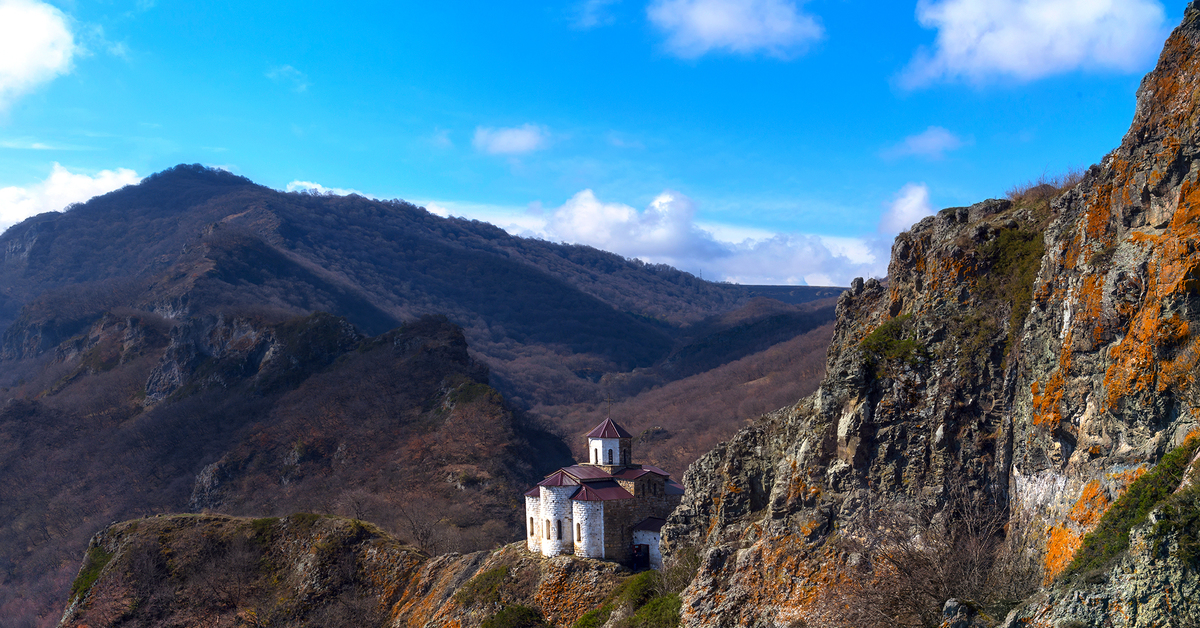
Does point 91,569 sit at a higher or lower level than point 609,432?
lower

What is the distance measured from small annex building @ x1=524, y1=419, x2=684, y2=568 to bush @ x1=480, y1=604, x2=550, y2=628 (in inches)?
144

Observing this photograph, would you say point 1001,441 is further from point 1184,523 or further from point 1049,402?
point 1184,523

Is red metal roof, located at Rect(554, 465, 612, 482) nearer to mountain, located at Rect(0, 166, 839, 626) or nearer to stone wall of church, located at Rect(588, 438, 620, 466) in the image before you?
stone wall of church, located at Rect(588, 438, 620, 466)

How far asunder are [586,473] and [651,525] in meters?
4.14

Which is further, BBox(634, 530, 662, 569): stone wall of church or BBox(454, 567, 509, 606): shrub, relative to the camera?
BBox(454, 567, 509, 606): shrub

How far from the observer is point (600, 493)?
132ft

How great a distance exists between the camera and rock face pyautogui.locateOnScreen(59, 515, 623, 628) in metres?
39.9

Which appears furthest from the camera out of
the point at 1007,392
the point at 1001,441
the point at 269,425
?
the point at 269,425

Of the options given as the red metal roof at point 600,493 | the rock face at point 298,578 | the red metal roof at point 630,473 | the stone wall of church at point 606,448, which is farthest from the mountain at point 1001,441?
the stone wall of church at point 606,448

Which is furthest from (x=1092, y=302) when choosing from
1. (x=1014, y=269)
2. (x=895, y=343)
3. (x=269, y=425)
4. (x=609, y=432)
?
(x=269, y=425)

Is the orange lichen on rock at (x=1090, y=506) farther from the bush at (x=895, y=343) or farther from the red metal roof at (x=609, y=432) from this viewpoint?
the red metal roof at (x=609, y=432)

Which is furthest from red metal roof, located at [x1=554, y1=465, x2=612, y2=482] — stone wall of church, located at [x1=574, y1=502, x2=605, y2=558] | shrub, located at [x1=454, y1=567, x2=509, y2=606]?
shrub, located at [x1=454, y1=567, x2=509, y2=606]

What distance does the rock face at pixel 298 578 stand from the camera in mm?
39875

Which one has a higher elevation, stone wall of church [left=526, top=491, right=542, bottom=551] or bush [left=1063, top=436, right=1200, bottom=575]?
bush [left=1063, top=436, right=1200, bottom=575]
